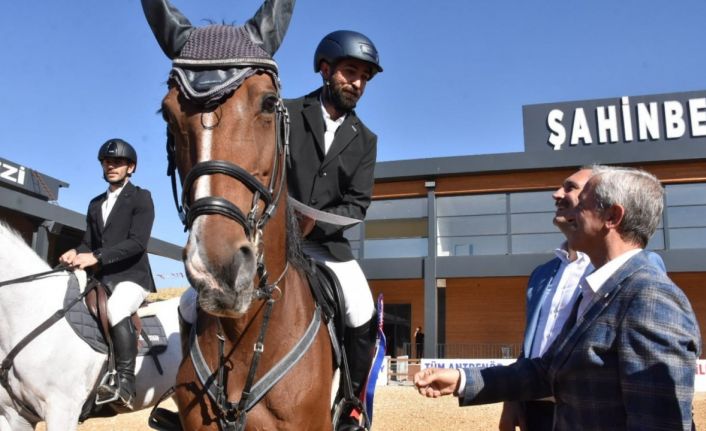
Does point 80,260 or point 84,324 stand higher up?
point 80,260

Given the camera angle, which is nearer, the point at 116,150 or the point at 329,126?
the point at 329,126

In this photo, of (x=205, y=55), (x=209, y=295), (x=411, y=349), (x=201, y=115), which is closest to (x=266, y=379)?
(x=209, y=295)

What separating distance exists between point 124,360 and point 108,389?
12.1 inches

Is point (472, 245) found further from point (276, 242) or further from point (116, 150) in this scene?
point (276, 242)

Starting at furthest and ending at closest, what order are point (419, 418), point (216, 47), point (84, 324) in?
point (419, 418), point (84, 324), point (216, 47)

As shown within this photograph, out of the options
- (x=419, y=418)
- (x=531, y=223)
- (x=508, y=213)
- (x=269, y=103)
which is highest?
(x=508, y=213)

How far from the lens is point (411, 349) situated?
96.5 feet

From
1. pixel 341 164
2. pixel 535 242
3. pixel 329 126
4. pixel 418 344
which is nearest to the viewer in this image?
pixel 341 164

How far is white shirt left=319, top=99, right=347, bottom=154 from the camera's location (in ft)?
13.4

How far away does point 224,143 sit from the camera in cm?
278

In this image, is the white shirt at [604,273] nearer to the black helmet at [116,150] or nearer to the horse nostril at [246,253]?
the horse nostril at [246,253]

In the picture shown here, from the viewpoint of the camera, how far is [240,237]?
2.57m

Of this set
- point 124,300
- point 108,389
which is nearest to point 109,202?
point 124,300

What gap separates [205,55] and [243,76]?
25 centimetres
